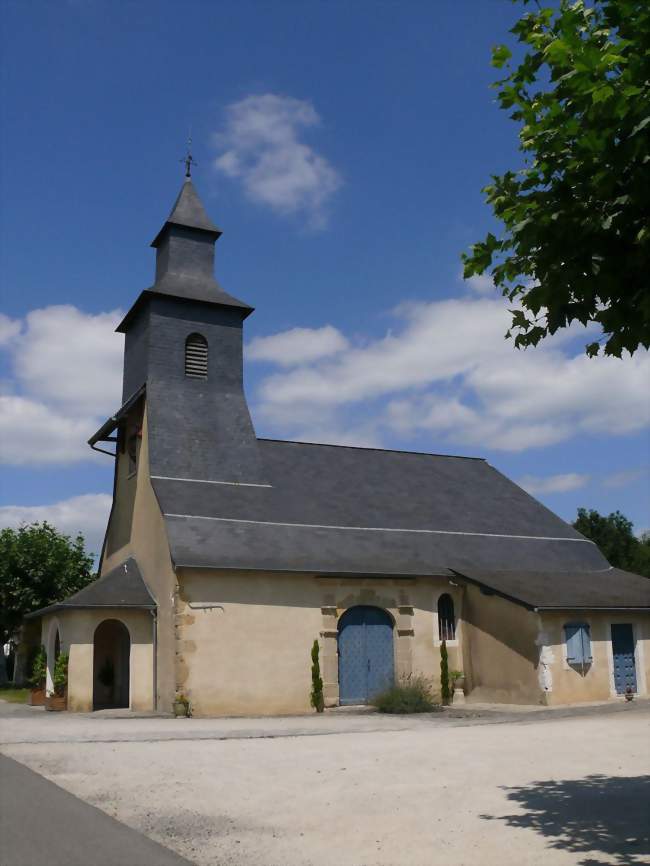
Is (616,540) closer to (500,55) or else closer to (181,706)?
(181,706)

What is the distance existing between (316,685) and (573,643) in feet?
21.2

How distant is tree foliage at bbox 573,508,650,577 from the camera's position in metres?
49.1

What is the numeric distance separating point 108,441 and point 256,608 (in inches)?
350

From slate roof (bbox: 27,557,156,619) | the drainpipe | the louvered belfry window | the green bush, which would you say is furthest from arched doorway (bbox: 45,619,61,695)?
the green bush

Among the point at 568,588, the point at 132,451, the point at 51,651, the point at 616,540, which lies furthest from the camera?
the point at 616,540

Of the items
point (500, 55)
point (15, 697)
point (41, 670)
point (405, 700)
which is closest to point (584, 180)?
point (500, 55)

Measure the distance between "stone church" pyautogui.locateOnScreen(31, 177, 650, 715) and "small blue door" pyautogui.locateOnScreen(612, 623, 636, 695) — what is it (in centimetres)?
5

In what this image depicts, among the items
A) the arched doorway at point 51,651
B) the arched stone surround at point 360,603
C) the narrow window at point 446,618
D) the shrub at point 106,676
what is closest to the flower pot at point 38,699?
the arched doorway at point 51,651

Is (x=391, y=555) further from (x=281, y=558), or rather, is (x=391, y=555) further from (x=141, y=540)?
(x=141, y=540)

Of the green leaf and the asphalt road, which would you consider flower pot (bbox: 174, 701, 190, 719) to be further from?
the green leaf

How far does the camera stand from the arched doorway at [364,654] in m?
20.5

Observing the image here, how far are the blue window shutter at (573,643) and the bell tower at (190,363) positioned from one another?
9.07m

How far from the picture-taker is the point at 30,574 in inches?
1266

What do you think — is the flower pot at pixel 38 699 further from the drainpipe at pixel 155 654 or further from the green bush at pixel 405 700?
the green bush at pixel 405 700
